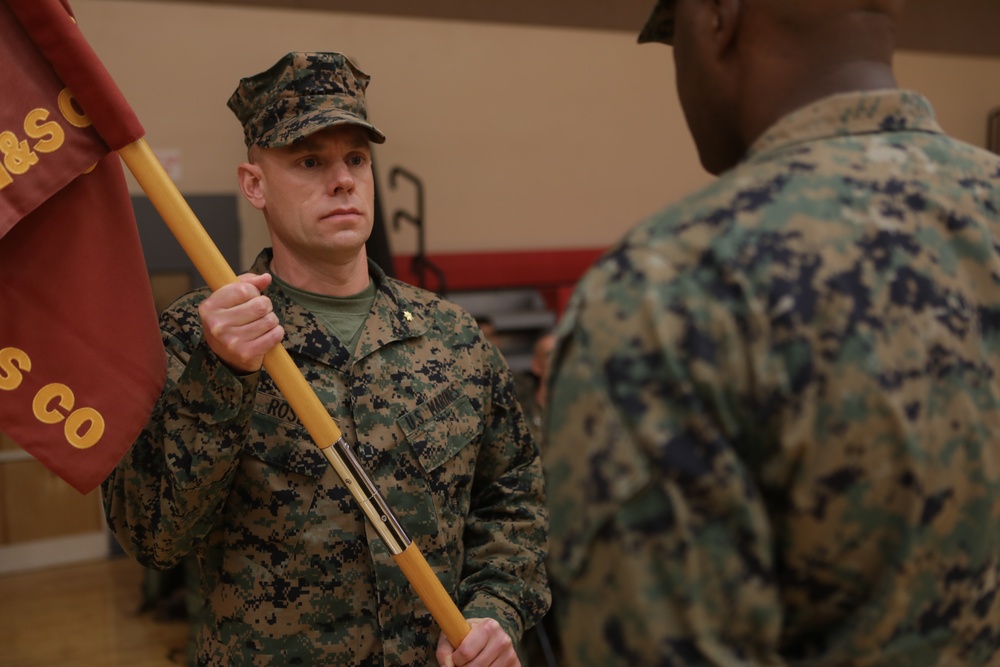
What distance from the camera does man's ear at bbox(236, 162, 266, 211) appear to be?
1695mm

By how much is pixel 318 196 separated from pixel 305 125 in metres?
0.13

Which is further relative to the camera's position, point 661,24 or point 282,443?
point 282,443

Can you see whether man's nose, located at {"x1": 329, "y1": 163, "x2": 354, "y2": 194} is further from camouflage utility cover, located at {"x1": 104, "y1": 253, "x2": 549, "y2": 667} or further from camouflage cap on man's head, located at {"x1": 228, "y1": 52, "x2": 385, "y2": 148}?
camouflage utility cover, located at {"x1": 104, "y1": 253, "x2": 549, "y2": 667}

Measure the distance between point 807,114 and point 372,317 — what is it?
104 cm

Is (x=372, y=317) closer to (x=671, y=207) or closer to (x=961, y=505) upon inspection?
(x=671, y=207)

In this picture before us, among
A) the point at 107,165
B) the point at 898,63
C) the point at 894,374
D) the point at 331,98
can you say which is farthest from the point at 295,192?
the point at 898,63

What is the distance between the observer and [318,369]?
1.61 metres

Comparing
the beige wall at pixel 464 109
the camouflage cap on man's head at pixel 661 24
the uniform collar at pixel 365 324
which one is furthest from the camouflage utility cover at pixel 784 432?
the beige wall at pixel 464 109

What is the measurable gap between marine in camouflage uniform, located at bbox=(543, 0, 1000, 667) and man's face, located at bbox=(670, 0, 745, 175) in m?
0.06

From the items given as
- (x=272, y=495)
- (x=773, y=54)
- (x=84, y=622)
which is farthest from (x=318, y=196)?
(x=84, y=622)

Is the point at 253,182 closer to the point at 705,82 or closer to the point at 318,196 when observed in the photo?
the point at 318,196

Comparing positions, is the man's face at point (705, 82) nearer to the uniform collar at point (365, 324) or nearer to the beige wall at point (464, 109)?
the uniform collar at point (365, 324)

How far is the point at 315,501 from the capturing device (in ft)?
4.99

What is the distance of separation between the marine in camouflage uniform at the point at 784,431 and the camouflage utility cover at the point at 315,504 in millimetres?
823
